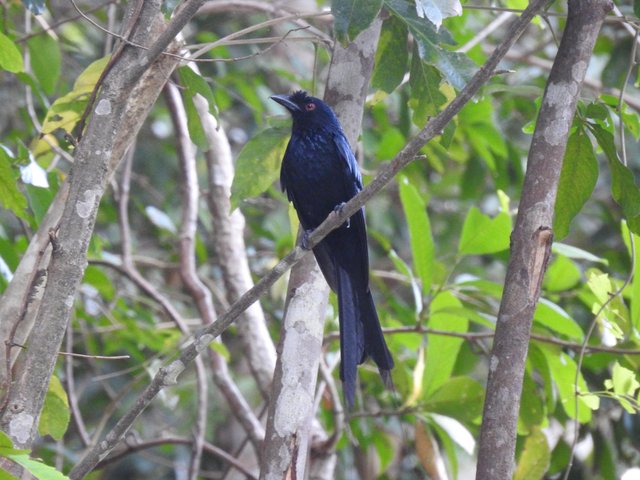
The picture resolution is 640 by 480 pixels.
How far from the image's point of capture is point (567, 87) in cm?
238

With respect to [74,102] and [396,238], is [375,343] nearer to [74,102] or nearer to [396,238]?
[74,102]

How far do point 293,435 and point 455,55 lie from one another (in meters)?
1.20

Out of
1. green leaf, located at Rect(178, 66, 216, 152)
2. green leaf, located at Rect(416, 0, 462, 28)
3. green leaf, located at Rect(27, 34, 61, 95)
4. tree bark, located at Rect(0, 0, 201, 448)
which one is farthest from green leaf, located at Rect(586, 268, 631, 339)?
green leaf, located at Rect(27, 34, 61, 95)

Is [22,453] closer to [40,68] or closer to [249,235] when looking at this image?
[40,68]

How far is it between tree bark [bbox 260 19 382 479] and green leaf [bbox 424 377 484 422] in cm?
105

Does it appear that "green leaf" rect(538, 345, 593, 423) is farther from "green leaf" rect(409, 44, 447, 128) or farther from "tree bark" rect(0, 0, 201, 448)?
"tree bark" rect(0, 0, 201, 448)

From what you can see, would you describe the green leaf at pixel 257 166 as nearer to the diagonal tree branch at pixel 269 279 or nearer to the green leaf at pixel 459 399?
the diagonal tree branch at pixel 269 279

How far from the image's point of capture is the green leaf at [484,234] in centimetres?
344

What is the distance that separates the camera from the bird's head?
3264 mm

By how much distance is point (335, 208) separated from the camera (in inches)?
130

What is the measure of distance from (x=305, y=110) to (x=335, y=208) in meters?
0.46

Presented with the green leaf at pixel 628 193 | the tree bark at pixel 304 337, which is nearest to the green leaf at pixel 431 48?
the tree bark at pixel 304 337

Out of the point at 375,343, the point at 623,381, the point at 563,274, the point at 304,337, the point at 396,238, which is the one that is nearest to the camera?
the point at 304,337

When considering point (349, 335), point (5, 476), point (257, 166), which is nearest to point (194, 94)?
point (257, 166)
